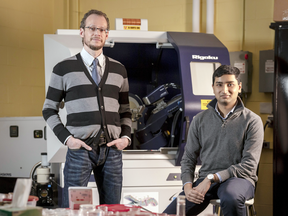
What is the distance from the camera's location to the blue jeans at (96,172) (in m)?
1.72

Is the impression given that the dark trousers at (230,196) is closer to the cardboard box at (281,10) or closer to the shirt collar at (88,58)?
the shirt collar at (88,58)

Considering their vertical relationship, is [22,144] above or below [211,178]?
below

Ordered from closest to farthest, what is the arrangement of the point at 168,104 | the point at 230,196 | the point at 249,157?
the point at 230,196 → the point at 249,157 → the point at 168,104

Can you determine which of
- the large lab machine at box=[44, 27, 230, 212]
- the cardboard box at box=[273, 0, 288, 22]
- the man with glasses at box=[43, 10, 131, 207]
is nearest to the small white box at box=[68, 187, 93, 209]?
the man with glasses at box=[43, 10, 131, 207]

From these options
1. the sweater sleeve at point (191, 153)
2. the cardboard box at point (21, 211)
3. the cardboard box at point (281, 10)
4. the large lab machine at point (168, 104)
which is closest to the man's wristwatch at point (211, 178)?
the sweater sleeve at point (191, 153)

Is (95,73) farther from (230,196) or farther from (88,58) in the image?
(230,196)

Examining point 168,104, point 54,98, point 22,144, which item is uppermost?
point 54,98

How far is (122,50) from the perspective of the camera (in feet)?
10.4

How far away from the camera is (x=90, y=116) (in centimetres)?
174

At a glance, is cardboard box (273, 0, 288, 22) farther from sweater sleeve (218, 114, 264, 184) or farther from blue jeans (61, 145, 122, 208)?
blue jeans (61, 145, 122, 208)

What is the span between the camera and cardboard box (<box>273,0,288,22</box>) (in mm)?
2557

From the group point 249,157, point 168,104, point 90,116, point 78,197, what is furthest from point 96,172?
point 168,104

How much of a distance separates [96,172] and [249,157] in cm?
84

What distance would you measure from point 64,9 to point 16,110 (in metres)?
1.36
